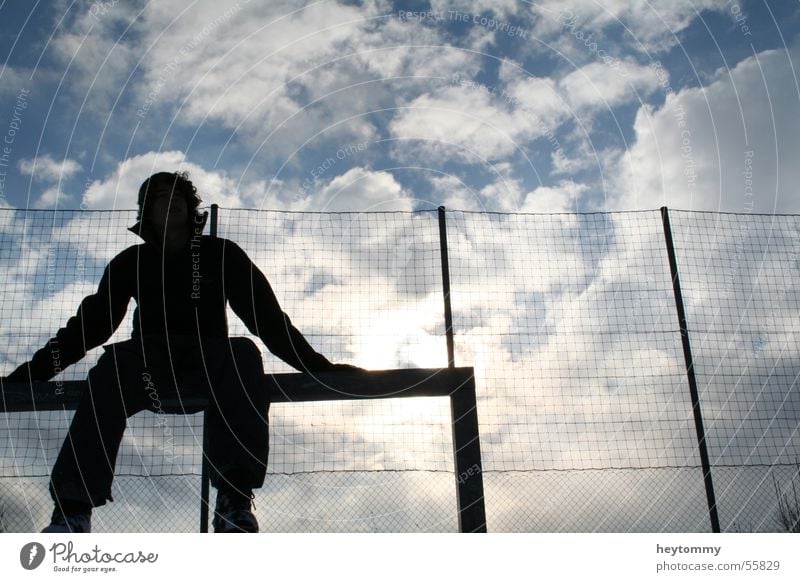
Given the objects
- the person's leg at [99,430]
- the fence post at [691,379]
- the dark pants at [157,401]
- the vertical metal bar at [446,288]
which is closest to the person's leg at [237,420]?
the dark pants at [157,401]

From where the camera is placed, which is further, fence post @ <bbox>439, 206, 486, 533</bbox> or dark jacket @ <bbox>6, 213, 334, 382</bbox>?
fence post @ <bbox>439, 206, 486, 533</bbox>

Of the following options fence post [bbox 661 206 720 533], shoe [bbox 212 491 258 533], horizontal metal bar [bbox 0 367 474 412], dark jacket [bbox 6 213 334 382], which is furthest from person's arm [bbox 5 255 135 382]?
fence post [bbox 661 206 720 533]

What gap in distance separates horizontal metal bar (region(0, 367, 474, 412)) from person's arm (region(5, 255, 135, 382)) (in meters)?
0.12

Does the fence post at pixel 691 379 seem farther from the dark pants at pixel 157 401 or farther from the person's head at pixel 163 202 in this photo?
the person's head at pixel 163 202

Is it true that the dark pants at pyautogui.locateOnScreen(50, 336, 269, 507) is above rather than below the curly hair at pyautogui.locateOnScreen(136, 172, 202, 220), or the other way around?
below

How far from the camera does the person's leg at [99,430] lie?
8.19ft

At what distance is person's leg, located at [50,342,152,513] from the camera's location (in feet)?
8.19

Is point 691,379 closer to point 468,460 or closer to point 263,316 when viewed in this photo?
point 468,460

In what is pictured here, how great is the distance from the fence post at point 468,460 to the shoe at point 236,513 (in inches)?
52.1

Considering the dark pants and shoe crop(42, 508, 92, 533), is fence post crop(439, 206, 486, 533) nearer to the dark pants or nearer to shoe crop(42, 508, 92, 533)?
the dark pants

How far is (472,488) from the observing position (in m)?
3.53
